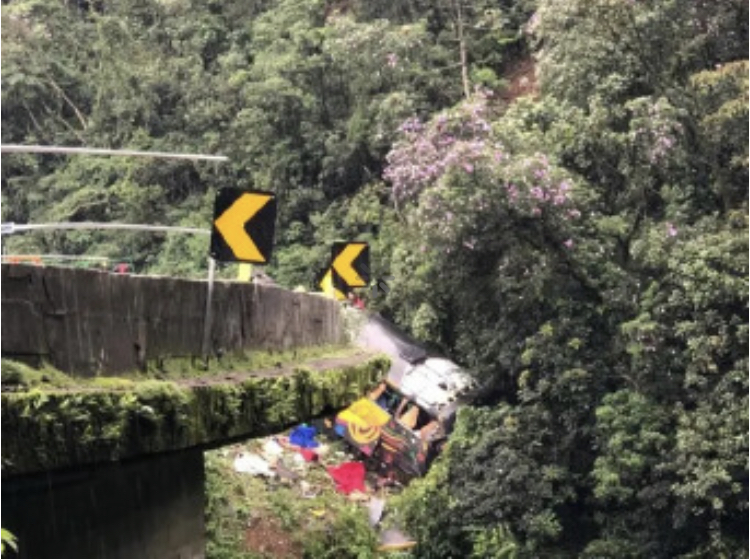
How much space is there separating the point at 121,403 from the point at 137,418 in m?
0.11

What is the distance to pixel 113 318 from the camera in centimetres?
321

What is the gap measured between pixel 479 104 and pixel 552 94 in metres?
1.03

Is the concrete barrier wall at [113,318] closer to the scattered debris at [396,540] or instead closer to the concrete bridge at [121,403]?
the concrete bridge at [121,403]

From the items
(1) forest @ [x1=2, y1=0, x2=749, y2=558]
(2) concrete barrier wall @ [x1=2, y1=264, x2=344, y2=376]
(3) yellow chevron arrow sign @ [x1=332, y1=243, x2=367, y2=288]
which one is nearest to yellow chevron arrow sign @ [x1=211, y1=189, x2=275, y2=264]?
(2) concrete barrier wall @ [x1=2, y1=264, x2=344, y2=376]

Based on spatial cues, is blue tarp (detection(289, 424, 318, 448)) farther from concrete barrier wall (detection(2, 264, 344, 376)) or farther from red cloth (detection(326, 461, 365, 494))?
concrete barrier wall (detection(2, 264, 344, 376))

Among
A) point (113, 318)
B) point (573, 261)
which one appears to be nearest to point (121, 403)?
point (113, 318)

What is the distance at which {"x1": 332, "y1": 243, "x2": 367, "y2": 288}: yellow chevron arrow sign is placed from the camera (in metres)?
8.11

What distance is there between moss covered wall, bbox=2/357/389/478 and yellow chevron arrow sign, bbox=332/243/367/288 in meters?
3.47

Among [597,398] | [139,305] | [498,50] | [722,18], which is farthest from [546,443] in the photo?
[139,305]

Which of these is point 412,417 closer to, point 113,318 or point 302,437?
point 302,437

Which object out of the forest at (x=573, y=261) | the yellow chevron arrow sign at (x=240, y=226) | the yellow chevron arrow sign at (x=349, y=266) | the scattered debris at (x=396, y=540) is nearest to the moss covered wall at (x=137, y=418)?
the yellow chevron arrow sign at (x=240, y=226)

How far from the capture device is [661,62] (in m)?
15.5

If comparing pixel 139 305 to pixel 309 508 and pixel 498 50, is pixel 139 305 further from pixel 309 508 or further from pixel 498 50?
A: pixel 498 50

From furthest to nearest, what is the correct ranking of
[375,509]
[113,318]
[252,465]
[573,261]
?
[375,509], [573,261], [252,465], [113,318]
